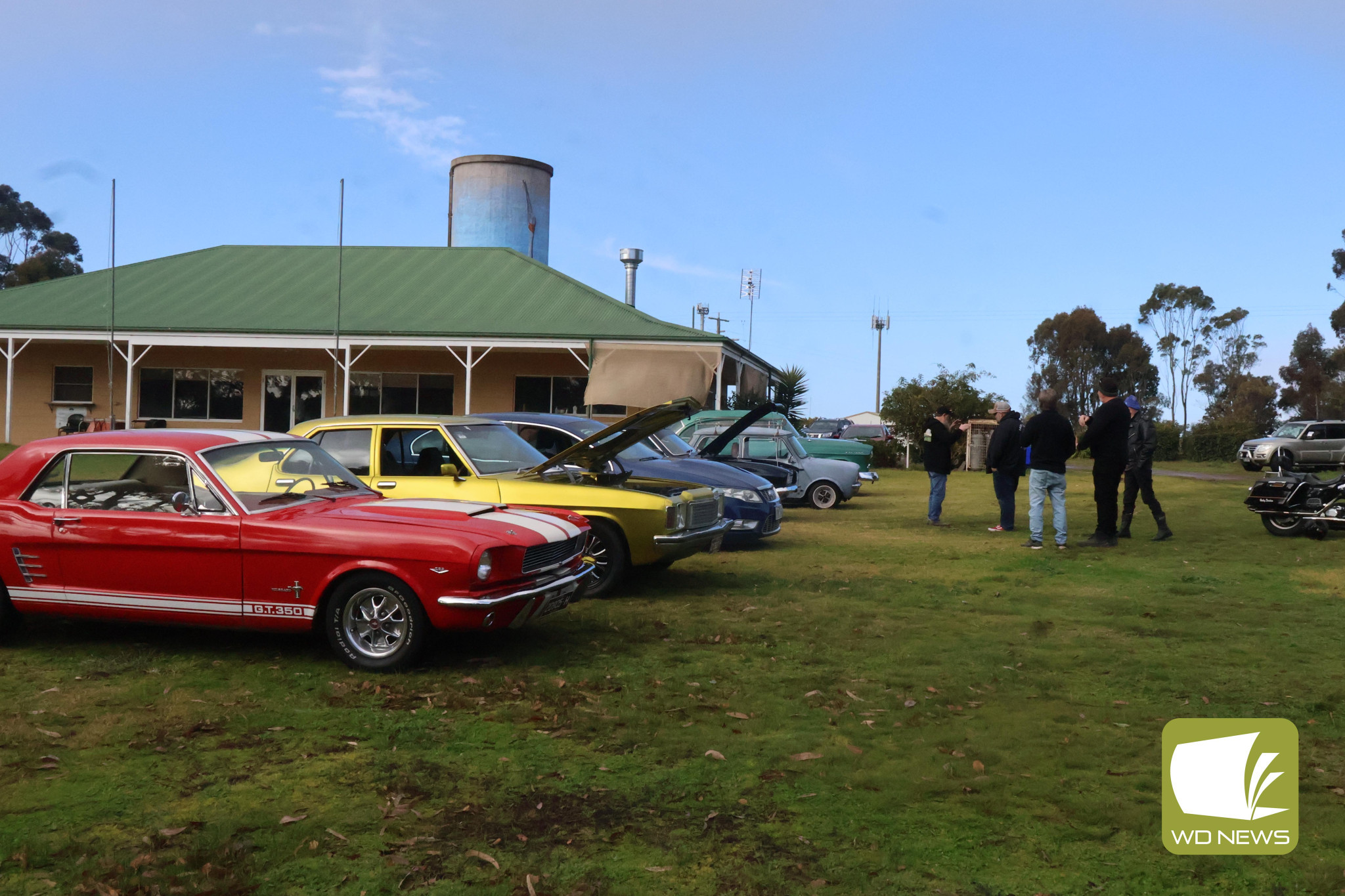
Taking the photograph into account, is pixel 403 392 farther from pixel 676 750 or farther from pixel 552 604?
pixel 676 750

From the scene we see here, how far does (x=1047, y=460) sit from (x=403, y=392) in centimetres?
2023

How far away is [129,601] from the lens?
6.84m

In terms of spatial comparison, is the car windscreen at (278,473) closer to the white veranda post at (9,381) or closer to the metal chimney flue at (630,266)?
the white veranda post at (9,381)

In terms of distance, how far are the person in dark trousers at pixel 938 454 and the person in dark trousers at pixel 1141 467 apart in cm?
231

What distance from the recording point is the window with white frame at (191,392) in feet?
96.0

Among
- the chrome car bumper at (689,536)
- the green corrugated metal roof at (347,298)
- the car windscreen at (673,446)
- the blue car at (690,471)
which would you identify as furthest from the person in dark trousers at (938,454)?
the green corrugated metal roof at (347,298)

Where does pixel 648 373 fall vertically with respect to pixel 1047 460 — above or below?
above

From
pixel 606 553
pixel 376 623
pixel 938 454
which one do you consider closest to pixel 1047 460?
pixel 938 454

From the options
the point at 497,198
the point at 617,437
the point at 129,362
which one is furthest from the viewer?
the point at 497,198

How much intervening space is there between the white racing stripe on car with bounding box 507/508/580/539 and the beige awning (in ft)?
60.8

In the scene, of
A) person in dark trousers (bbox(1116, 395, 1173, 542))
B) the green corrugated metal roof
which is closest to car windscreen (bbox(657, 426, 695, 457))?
person in dark trousers (bbox(1116, 395, 1173, 542))

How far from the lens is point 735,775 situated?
4.85 metres

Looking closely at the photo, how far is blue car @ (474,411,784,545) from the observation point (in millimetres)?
11750

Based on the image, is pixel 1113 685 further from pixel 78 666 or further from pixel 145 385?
pixel 145 385
